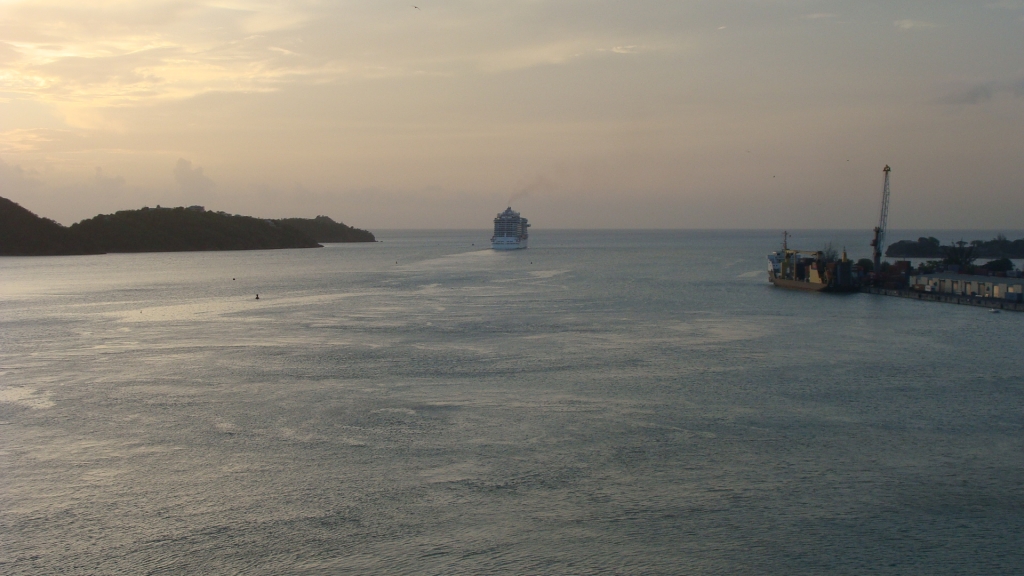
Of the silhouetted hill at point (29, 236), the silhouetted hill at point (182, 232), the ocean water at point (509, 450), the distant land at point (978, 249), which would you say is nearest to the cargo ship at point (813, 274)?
the ocean water at point (509, 450)

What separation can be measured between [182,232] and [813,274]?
120 m

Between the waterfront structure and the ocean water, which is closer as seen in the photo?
the ocean water

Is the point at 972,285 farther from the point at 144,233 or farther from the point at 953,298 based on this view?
the point at 144,233

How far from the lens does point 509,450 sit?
18.2 metres

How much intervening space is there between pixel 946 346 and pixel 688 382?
1575 cm

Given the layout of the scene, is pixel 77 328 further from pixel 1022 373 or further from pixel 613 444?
pixel 1022 373

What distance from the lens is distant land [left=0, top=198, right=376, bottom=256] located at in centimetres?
12425

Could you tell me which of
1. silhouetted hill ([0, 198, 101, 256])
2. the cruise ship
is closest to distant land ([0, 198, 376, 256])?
silhouetted hill ([0, 198, 101, 256])

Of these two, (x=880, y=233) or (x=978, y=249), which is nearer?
(x=880, y=233)

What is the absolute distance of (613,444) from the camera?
18875mm

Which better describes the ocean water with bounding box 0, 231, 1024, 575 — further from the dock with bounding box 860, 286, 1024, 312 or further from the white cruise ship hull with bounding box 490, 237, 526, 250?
the white cruise ship hull with bounding box 490, 237, 526, 250

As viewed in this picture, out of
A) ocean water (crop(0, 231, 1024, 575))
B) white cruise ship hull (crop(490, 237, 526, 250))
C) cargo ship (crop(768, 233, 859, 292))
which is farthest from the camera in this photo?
white cruise ship hull (crop(490, 237, 526, 250))

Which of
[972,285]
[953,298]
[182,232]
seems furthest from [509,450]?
[182,232]

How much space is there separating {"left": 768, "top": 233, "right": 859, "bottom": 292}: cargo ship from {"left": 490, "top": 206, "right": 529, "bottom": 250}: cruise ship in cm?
7591
